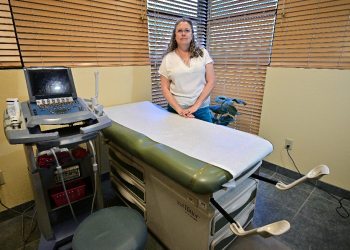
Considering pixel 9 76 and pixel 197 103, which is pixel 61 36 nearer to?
pixel 9 76

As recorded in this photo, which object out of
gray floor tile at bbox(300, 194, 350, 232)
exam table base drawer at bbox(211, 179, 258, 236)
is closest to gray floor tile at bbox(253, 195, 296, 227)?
gray floor tile at bbox(300, 194, 350, 232)

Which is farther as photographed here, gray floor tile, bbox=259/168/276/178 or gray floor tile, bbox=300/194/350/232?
gray floor tile, bbox=259/168/276/178

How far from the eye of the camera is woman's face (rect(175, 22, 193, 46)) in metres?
1.57

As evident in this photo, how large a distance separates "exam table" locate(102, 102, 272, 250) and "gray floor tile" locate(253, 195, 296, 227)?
0.32 metres

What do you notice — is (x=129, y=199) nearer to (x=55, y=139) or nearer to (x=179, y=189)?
(x=179, y=189)

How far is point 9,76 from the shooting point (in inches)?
54.4

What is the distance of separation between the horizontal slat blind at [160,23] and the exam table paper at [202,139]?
74 centimetres

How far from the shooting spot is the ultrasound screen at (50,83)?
1014 millimetres

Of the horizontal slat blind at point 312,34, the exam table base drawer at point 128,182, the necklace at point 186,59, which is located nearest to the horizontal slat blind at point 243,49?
the horizontal slat blind at point 312,34

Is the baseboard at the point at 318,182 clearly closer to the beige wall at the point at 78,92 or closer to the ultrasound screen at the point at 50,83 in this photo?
the beige wall at the point at 78,92

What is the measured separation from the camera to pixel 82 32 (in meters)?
1.63

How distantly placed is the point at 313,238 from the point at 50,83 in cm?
195

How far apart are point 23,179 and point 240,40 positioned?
2528mm

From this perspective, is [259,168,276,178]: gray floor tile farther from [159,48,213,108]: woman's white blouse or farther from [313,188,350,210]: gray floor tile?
[159,48,213,108]: woman's white blouse
